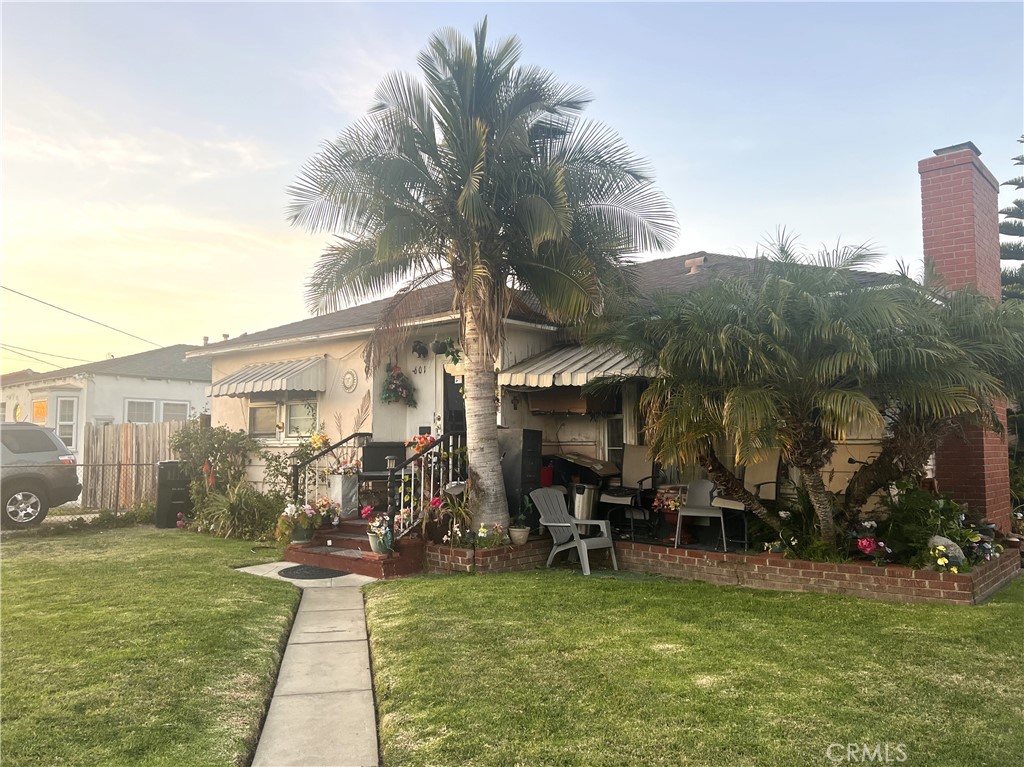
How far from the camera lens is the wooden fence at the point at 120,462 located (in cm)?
1590

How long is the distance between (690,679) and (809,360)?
3835mm

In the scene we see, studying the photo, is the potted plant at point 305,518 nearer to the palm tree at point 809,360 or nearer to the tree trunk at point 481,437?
the tree trunk at point 481,437

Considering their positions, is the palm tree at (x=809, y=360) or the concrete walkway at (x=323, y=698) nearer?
the concrete walkway at (x=323, y=698)

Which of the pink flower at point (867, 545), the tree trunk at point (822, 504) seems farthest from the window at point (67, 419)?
the pink flower at point (867, 545)

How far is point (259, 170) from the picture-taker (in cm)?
1222

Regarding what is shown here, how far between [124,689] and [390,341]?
6568mm

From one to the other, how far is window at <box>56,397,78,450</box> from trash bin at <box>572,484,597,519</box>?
19.4 meters

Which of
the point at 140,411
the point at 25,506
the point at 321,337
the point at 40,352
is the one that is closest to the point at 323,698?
the point at 321,337

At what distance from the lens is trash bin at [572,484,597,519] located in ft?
30.8

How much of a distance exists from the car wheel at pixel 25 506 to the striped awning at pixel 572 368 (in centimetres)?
945

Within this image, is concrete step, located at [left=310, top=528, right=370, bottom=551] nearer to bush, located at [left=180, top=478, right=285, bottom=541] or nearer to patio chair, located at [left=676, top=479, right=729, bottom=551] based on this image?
bush, located at [left=180, top=478, right=285, bottom=541]

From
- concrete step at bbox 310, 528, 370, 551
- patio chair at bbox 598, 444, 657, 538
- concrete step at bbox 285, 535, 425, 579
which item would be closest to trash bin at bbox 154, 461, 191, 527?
concrete step at bbox 310, 528, 370, 551

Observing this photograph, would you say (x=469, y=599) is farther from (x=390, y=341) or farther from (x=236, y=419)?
(x=236, y=419)

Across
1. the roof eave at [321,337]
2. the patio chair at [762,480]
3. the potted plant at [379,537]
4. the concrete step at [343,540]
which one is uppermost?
the roof eave at [321,337]
